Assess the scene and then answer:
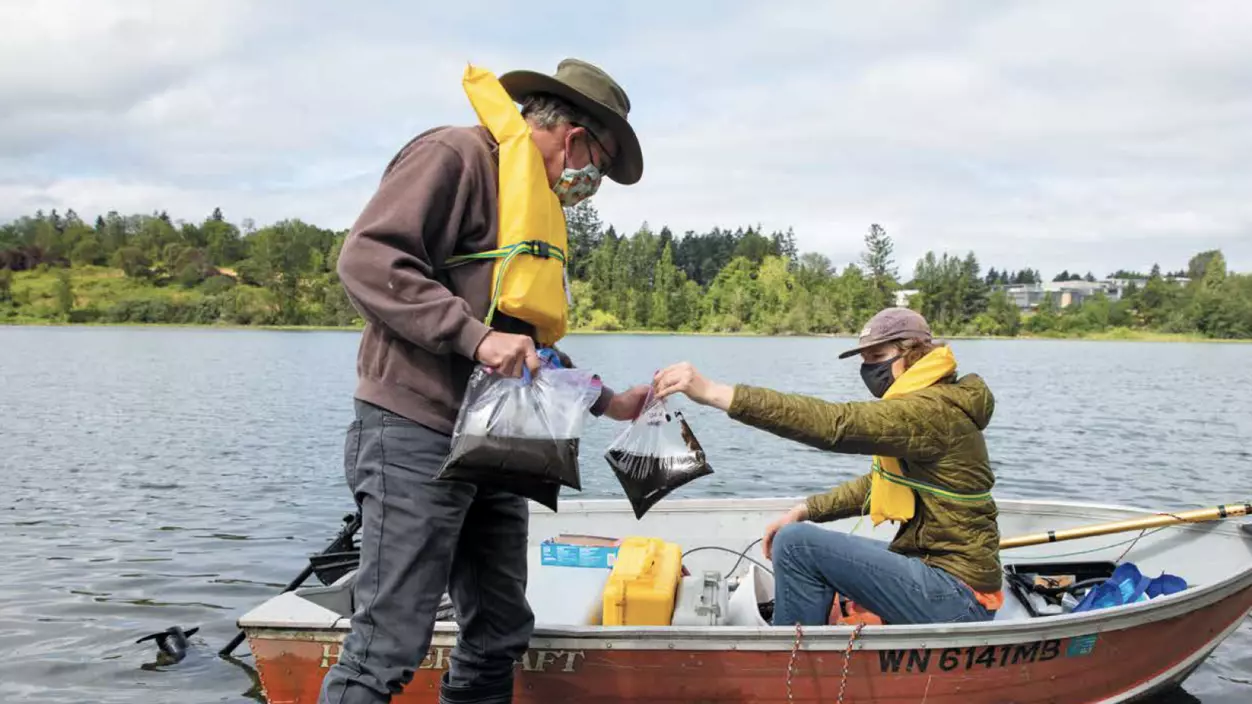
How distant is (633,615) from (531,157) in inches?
115

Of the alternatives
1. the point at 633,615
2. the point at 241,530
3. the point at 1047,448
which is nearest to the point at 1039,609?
the point at 633,615

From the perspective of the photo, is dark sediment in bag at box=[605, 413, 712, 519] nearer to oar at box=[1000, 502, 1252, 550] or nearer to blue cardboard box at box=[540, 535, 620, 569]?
blue cardboard box at box=[540, 535, 620, 569]

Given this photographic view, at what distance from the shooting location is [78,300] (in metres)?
115

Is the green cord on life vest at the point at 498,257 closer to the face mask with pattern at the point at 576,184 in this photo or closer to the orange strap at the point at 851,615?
the face mask with pattern at the point at 576,184

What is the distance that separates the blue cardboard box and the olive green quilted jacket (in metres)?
1.99

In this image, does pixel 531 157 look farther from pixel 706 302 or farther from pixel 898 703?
pixel 706 302

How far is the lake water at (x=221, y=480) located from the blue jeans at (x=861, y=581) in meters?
3.73

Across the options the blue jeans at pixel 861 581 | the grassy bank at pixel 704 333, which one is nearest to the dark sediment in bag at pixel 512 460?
the blue jeans at pixel 861 581

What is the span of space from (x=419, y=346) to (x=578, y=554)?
3.38m

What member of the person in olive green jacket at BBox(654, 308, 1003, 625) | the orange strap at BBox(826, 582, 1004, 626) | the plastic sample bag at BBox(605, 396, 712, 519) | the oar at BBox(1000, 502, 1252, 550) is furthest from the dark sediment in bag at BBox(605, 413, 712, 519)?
the oar at BBox(1000, 502, 1252, 550)

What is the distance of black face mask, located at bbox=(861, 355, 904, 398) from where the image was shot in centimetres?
472

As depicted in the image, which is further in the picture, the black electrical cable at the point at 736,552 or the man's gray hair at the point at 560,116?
the black electrical cable at the point at 736,552

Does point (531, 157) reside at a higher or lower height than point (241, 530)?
higher

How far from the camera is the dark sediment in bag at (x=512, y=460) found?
2861mm
